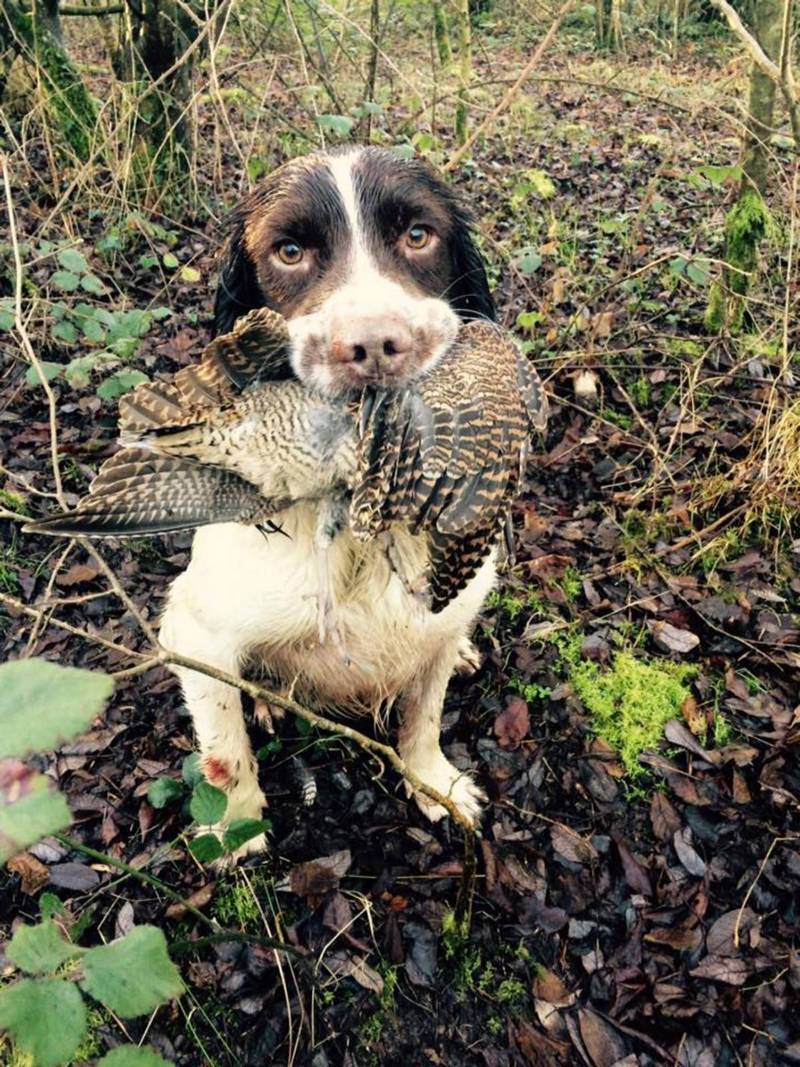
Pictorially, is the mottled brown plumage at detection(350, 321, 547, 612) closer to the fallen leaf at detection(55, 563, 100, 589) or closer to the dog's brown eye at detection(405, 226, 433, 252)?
the dog's brown eye at detection(405, 226, 433, 252)

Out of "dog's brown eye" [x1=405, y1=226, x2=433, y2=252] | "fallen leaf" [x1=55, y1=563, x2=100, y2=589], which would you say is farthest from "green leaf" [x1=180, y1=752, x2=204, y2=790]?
"dog's brown eye" [x1=405, y1=226, x2=433, y2=252]

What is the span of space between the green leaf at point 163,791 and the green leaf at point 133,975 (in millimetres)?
1439

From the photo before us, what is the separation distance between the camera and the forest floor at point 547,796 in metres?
2.21

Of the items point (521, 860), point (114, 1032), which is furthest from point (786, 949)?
point (114, 1032)

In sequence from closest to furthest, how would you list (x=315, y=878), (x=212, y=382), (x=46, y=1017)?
(x=46, y=1017) < (x=212, y=382) < (x=315, y=878)

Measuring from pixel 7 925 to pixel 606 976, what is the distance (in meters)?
1.65

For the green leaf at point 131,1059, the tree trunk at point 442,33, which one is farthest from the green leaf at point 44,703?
the tree trunk at point 442,33

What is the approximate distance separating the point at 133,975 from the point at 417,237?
1852 mm

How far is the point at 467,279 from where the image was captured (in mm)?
2453

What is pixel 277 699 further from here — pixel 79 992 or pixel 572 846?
pixel 572 846

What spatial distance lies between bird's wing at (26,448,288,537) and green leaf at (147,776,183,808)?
1.29 metres

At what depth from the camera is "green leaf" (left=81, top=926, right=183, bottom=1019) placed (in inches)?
43.4

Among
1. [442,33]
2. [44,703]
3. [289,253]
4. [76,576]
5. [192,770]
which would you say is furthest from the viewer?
[442,33]

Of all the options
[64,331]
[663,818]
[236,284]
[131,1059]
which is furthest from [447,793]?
[64,331]
